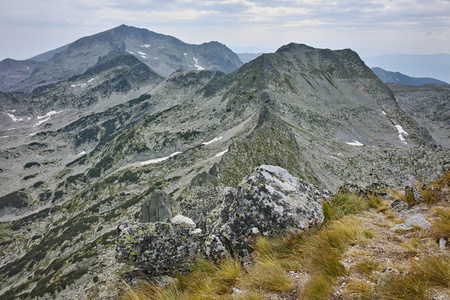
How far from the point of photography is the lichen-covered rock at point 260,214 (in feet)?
25.1

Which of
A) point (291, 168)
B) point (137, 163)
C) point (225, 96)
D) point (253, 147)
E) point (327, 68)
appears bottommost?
point (137, 163)

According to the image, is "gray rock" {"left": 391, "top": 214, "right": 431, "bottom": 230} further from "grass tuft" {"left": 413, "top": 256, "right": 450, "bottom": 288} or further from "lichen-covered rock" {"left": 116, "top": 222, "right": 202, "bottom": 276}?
"lichen-covered rock" {"left": 116, "top": 222, "right": 202, "bottom": 276}

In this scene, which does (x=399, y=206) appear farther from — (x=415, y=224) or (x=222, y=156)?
(x=222, y=156)

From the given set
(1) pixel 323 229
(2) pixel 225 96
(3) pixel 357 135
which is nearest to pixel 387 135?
(3) pixel 357 135

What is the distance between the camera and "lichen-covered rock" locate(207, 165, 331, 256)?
7.66m

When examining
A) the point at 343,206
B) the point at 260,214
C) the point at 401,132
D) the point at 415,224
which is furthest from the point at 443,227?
the point at 401,132

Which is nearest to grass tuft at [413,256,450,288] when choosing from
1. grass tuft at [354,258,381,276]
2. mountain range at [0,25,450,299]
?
grass tuft at [354,258,381,276]

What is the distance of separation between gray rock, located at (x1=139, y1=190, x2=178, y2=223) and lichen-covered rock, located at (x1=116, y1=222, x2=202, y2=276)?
3337cm

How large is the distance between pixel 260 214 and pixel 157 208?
38170 millimetres

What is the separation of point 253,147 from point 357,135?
66.4m

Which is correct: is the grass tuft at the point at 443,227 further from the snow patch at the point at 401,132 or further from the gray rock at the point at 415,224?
the snow patch at the point at 401,132

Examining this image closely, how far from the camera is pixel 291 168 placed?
51.5 metres

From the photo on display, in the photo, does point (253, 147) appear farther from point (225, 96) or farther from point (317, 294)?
point (225, 96)

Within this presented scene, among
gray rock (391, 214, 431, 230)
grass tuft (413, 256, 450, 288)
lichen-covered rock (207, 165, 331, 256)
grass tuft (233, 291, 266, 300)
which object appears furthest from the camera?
lichen-covered rock (207, 165, 331, 256)
